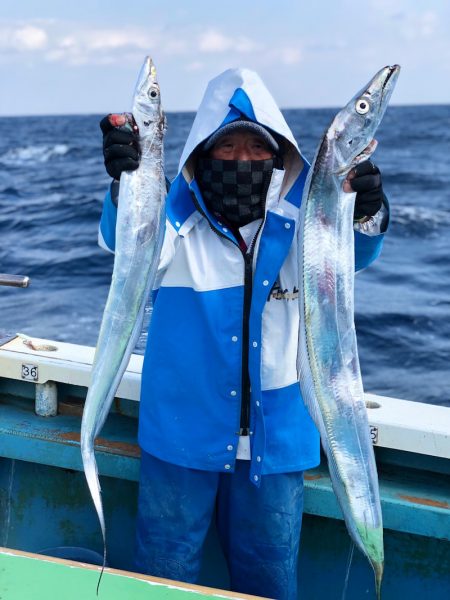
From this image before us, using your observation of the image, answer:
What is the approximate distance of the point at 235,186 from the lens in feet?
9.08

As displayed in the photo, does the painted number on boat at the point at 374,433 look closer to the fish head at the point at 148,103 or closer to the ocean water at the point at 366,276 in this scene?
the ocean water at the point at 366,276

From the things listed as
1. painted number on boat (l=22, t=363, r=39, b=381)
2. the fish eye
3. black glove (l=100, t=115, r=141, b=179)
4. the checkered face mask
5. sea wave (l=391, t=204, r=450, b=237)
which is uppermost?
the fish eye

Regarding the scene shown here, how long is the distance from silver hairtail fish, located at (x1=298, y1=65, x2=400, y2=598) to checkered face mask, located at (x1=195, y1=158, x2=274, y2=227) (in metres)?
0.57

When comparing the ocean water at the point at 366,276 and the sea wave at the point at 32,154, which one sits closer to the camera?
the ocean water at the point at 366,276

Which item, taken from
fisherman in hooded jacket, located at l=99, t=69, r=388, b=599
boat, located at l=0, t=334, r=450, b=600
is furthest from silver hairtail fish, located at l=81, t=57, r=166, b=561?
boat, located at l=0, t=334, r=450, b=600

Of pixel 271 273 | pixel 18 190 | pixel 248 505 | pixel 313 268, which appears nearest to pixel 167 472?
pixel 248 505

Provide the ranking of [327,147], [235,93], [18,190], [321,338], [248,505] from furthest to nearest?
1. [18,190]
2. [248,505]
3. [235,93]
4. [321,338]
5. [327,147]

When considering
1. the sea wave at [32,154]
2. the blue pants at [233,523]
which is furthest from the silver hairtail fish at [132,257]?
the sea wave at [32,154]

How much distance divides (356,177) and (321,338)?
482mm

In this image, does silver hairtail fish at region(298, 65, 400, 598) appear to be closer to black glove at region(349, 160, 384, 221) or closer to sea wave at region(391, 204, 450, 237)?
black glove at region(349, 160, 384, 221)

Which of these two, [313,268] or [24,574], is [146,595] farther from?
[313,268]

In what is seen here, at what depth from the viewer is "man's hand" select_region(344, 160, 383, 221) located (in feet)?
7.24

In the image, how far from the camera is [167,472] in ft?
9.49

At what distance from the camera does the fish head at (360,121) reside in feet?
6.84
